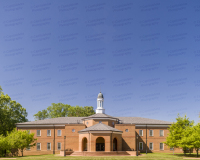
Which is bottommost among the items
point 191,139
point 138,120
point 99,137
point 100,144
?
point 100,144

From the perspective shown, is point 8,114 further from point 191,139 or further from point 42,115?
point 191,139

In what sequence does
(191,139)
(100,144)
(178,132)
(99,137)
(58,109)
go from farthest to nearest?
(58,109) < (100,144) < (99,137) < (178,132) < (191,139)

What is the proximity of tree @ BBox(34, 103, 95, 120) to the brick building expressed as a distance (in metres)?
31.1

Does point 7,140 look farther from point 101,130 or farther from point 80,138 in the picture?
point 101,130

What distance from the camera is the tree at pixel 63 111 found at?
92125 millimetres

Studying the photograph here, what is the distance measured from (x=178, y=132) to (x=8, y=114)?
4516cm

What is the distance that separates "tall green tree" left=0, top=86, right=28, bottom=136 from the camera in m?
62.9

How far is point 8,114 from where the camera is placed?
2527 inches

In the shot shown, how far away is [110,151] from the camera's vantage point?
45.6 meters

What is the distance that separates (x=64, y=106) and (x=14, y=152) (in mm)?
40100

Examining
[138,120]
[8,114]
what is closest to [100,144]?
[138,120]

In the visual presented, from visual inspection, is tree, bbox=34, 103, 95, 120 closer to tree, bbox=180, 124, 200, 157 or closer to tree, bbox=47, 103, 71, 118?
tree, bbox=47, 103, 71, 118

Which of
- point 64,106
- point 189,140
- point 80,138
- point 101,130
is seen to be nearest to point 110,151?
point 101,130

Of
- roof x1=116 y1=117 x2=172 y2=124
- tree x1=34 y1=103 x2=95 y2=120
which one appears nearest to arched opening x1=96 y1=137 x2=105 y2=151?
roof x1=116 y1=117 x2=172 y2=124
